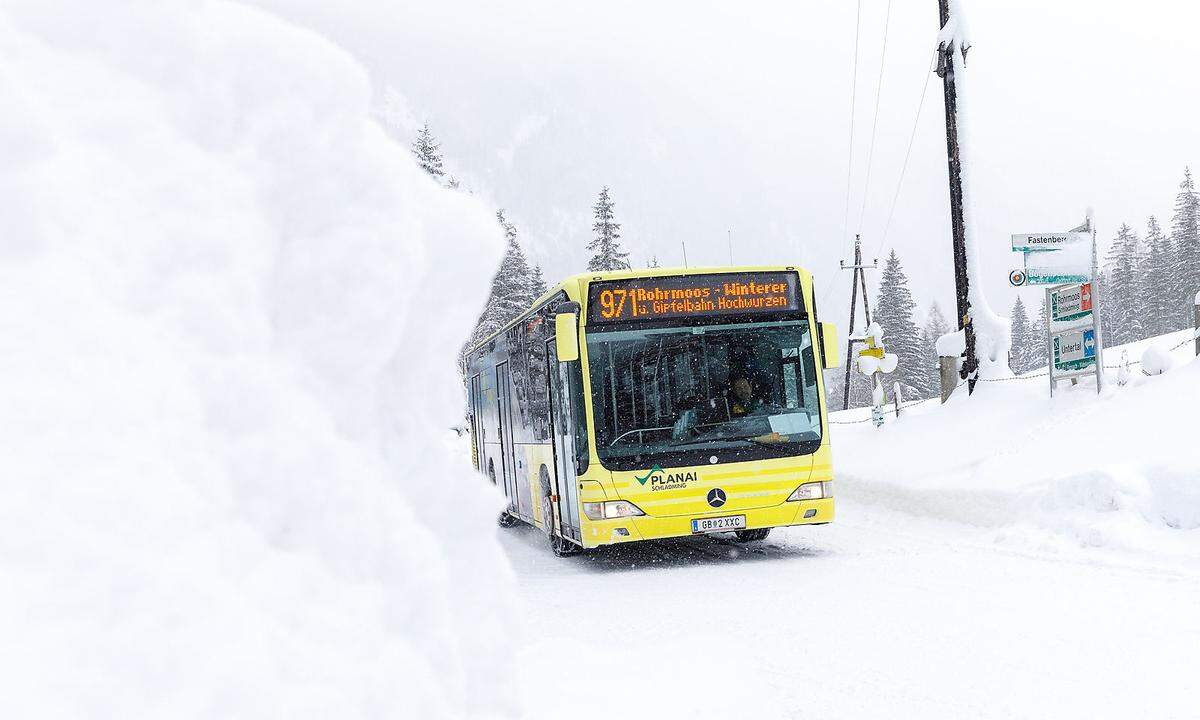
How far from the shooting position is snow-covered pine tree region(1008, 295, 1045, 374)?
92062mm

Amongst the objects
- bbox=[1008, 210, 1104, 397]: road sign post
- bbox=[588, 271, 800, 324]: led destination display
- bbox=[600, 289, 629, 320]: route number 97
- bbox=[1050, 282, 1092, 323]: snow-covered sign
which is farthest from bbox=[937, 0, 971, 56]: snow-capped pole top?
bbox=[600, 289, 629, 320]: route number 97

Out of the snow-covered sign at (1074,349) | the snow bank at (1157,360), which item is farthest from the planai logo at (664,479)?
the snow-covered sign at (1074,349)

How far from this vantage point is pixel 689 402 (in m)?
11.0

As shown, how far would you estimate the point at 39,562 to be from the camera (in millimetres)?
2137

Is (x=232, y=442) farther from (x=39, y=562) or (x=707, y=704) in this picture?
(x=707, y=704)

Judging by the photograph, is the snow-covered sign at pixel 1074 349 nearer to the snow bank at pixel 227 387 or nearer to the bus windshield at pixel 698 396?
the bus windshield at pixel 698 396

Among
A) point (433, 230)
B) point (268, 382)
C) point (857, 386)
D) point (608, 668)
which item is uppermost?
point (433, 230)

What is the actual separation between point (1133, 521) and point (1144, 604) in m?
3.46

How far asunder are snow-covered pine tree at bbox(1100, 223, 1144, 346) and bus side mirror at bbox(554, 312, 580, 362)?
3219 inches

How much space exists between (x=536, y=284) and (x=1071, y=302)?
45.2 metres

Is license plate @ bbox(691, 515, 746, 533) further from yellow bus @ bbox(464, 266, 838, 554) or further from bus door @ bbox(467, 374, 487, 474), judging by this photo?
bus door @ bbox(467, 374, 487, 474)

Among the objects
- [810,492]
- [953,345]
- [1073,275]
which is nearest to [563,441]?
[810,492]

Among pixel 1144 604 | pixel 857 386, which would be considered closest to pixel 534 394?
pixel 1144 604

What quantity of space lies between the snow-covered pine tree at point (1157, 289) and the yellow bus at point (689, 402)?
78101 mm
